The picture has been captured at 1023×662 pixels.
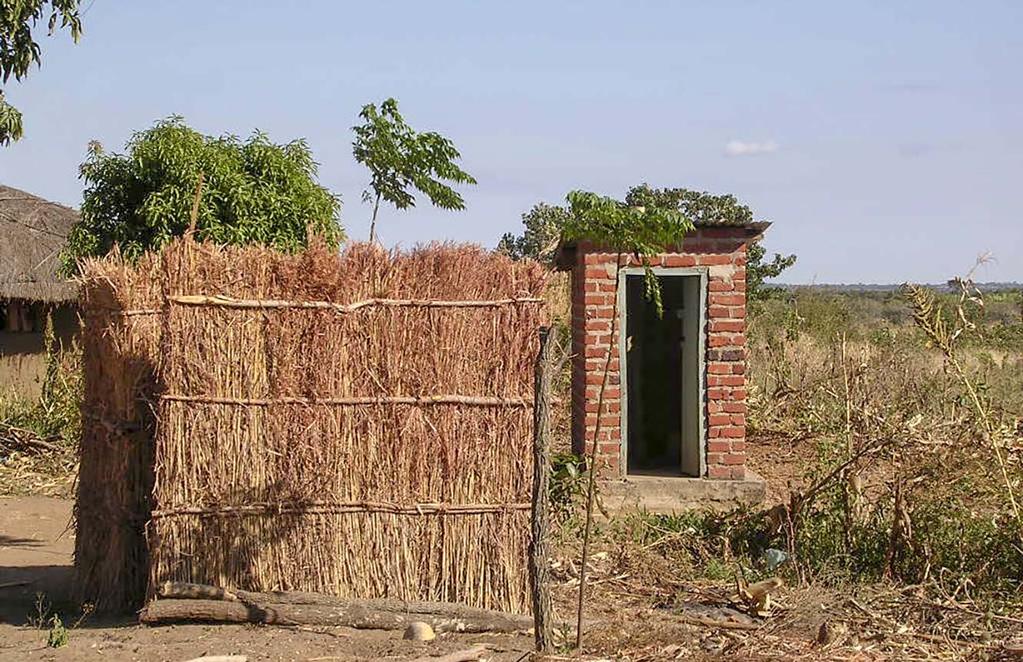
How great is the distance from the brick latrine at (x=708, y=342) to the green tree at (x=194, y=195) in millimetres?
3025

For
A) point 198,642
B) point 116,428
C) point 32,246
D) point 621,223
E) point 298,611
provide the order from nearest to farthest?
1. point 621,223
2. point 198,642
3. point 298,611
4. point 116,428
5. point 32,246

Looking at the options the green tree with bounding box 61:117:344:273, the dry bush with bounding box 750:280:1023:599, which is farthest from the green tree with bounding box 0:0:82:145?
the dry bush with bounding box 750:280:1023:599

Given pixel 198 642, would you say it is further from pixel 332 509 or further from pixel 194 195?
pixel 194 195

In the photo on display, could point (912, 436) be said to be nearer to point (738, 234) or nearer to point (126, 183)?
point (738, 234)

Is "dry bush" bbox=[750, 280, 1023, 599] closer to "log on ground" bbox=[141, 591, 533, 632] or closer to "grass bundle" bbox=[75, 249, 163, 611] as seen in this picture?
"log on ground" bbox=[141, 591, 533, 632]

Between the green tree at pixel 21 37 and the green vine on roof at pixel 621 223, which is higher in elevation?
the green tree at pixel 21 37

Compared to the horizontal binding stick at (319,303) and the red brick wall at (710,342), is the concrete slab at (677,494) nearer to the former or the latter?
the red brick wall at (710,342)

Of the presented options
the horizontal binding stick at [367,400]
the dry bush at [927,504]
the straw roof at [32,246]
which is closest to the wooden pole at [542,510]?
the horizontal binding stick at [367,400]

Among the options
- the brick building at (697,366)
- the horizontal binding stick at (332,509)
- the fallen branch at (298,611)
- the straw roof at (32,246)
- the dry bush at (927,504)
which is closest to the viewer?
the fallen branch at (298,611)

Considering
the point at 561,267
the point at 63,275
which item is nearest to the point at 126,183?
the point at 63,275

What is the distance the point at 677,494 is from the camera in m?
9.09

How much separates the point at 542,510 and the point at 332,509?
4.45ft

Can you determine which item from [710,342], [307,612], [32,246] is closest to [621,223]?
[307,612]

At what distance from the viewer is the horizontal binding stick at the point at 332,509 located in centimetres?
639
